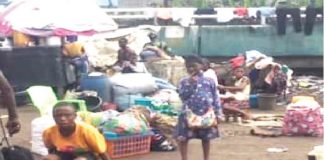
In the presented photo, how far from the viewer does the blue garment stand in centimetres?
881

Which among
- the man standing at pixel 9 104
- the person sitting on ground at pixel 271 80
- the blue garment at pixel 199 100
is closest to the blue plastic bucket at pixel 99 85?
the person sitting on ground at pixel 271 80

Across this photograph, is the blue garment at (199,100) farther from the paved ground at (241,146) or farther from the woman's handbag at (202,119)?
the paved ground at (241,146)

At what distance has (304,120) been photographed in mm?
11586

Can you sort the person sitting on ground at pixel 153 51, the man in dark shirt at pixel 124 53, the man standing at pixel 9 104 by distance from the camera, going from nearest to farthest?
the man standing at pixel 9 104
the man in dark shirt at pixel 124 53
the person sitting on ground at pixel 153 51

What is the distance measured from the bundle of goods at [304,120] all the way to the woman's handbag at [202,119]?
3027mm

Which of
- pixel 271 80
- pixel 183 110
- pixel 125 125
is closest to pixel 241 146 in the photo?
pixel 125 125

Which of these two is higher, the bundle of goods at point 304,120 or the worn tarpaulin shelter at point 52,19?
the worn tarpaulin shelter at point 52,19

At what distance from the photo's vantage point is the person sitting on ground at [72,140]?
21.3 ft

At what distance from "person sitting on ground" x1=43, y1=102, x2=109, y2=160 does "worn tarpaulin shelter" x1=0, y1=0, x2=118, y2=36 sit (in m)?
8.66

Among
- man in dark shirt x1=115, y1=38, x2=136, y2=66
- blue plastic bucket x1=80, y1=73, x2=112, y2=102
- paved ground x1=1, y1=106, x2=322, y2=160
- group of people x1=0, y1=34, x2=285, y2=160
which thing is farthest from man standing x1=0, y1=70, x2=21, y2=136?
man in dark shirt x1=115, y1=38, x2=136, y2=66

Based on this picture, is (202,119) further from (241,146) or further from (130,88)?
(130,88)

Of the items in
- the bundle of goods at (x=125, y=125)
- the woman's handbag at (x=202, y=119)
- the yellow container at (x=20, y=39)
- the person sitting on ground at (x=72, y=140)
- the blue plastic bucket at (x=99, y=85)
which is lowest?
the blue plastic bucket at (x=99, y=85)

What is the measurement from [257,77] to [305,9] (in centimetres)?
594

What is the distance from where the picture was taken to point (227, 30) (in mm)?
21062
